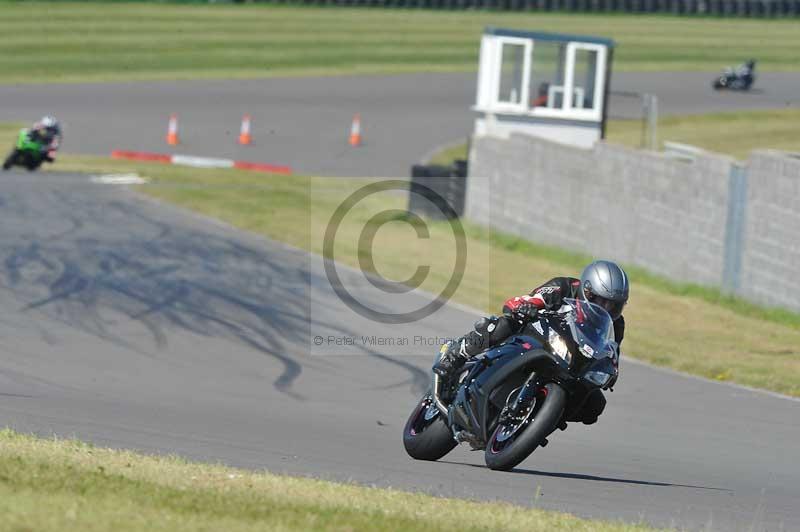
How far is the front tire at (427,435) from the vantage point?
29.3 ft

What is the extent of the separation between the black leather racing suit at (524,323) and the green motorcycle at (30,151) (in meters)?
19.0

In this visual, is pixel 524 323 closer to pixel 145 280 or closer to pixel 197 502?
pixel 197 502

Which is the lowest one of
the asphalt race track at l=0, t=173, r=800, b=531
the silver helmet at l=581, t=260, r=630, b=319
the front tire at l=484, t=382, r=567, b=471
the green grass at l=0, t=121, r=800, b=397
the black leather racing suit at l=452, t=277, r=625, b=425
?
the green grass at l=0, t=121, r=800, b=397

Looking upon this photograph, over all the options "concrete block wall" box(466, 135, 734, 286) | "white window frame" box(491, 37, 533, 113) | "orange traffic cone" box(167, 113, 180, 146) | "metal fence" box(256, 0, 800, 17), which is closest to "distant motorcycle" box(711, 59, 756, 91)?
"metal fence" box(256, 0, 800, 17)

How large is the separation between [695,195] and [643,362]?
471 centimetres

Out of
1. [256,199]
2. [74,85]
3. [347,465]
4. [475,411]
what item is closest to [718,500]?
[475,411]

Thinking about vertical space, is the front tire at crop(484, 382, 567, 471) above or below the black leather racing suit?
below

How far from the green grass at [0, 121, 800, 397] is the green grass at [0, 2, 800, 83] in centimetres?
1484

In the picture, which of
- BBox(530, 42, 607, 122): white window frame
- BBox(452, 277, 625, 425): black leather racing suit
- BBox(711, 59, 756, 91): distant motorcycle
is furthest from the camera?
BBox(711, 59, 756, 91): distant motorcycle

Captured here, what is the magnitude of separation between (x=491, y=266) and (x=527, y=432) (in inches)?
495

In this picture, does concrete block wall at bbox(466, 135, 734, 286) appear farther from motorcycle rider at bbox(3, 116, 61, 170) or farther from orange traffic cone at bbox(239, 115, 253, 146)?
orange traffic cone at bbox(239, 115, 253, 146)

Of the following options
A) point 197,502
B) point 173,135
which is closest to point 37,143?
point 173,135

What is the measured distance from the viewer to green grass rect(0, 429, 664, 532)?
582 cm

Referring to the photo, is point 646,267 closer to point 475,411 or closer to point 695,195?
point 695,195
